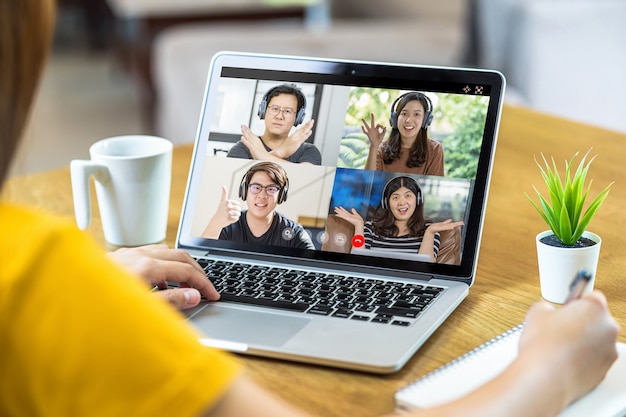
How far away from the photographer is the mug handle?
981mm

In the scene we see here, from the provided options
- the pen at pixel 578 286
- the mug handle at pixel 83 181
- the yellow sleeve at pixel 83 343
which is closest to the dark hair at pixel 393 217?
the pen at pixel 578 286

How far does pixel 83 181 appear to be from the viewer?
983mm

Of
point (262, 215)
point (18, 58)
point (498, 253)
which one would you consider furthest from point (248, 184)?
point (18, 58)

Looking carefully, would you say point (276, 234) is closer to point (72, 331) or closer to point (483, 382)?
point (483, 382)

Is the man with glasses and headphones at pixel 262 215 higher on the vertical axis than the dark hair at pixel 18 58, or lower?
lower

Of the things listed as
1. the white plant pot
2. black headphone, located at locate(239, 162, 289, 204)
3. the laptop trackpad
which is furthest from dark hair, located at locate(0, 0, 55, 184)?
the white plant pot

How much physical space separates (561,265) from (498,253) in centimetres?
15

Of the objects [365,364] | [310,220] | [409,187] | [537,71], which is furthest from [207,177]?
[537,71]

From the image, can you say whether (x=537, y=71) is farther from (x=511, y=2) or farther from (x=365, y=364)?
(x=365, y=364)

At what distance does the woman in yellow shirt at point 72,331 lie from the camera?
455mm

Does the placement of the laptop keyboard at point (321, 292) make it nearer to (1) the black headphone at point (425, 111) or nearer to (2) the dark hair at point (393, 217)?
(2) the dark hair at point (393, 217)

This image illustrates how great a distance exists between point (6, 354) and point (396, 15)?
10.4 feet

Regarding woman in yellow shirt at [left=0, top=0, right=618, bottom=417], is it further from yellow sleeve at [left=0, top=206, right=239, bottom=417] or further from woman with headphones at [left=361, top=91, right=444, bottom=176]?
woman with headphones at [left=361, top=91, right=444, bottom=176]

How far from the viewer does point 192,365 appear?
0.47 meters
